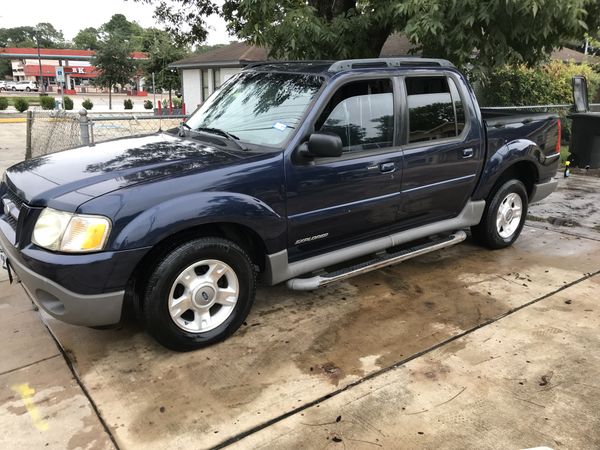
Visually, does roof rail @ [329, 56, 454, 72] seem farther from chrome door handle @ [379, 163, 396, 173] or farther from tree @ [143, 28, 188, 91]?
tree @ [143, 28, 188, 91]

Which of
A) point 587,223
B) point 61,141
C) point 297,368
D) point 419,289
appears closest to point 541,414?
point 297,368

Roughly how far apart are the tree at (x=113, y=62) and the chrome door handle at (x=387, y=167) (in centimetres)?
3998

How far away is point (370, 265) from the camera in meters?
4.21

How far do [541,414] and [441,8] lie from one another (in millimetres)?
3944

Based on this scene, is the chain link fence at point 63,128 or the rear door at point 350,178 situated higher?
the chain link fence at point 63,128

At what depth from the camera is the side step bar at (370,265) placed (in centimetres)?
385

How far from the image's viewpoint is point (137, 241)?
120 inches

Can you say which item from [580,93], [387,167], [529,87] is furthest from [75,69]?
[387,167]

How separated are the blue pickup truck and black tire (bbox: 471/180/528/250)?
126 millimetres

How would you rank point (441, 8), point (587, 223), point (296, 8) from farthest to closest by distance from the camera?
1. point (587, 223)
2. point (296, 8)
3. point (441, 8)

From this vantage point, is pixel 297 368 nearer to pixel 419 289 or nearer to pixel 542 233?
pixel 419 289

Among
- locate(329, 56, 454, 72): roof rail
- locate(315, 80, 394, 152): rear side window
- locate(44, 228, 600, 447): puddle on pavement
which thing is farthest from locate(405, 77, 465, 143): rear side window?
locate(44, 228, 600, 447): puddle on pavement

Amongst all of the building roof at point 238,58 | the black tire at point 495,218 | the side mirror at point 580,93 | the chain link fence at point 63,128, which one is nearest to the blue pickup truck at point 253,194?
the black tire at point 495,218

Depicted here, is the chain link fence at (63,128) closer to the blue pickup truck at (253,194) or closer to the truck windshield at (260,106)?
the truck windshield at (260,106)
